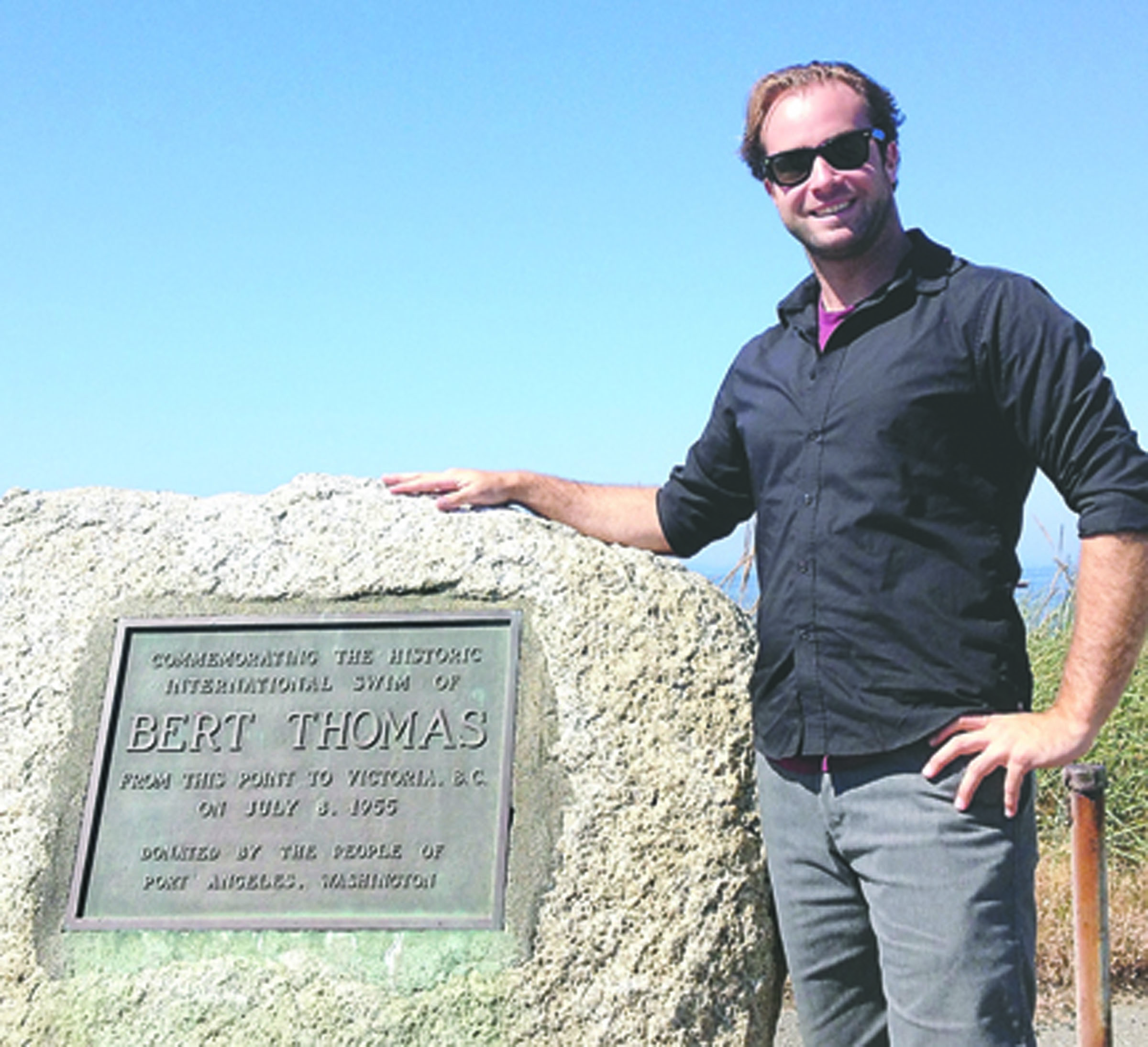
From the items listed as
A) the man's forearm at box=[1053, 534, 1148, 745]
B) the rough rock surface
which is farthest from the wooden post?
the man's forearm at box=[1053, 534, 1148, 745]

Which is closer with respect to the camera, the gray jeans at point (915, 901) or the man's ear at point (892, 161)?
the gray jeans at point (915, 901)

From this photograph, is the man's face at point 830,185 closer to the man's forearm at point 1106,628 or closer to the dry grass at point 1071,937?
the man's forearm at point 1106,628

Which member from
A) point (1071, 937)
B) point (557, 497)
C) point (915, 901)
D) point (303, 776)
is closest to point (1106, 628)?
point (915, 901)

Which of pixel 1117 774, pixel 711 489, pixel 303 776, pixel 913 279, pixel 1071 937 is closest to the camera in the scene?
pixel 913 279

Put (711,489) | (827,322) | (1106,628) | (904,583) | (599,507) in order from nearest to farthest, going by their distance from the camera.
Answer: (1106,628)
(904,583)
(827,322)
(711,489)
(599,507)

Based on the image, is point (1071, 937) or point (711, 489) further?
point (1071, 937)

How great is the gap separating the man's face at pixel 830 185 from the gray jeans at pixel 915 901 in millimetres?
1047

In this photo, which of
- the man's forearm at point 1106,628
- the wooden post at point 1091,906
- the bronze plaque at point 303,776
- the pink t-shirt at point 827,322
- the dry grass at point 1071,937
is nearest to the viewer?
the man's forearm at point 1106,628

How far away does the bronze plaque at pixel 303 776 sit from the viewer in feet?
9.74

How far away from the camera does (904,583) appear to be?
231 centimetres

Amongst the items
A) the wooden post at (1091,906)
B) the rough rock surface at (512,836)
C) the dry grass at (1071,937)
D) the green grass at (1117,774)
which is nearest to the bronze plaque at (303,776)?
the rough rock surface at (512,836)

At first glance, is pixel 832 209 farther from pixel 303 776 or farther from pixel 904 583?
pixel 303 776

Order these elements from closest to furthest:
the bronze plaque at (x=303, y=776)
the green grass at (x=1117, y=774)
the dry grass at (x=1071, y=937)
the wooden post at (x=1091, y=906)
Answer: the bronze plaque at (x=303, y=776)
the wooden post at (x=1091, y=906)
the dry grass at (x=1071, y=937)
the green grass at (x=1117, y=774)

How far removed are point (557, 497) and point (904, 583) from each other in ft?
4.05
